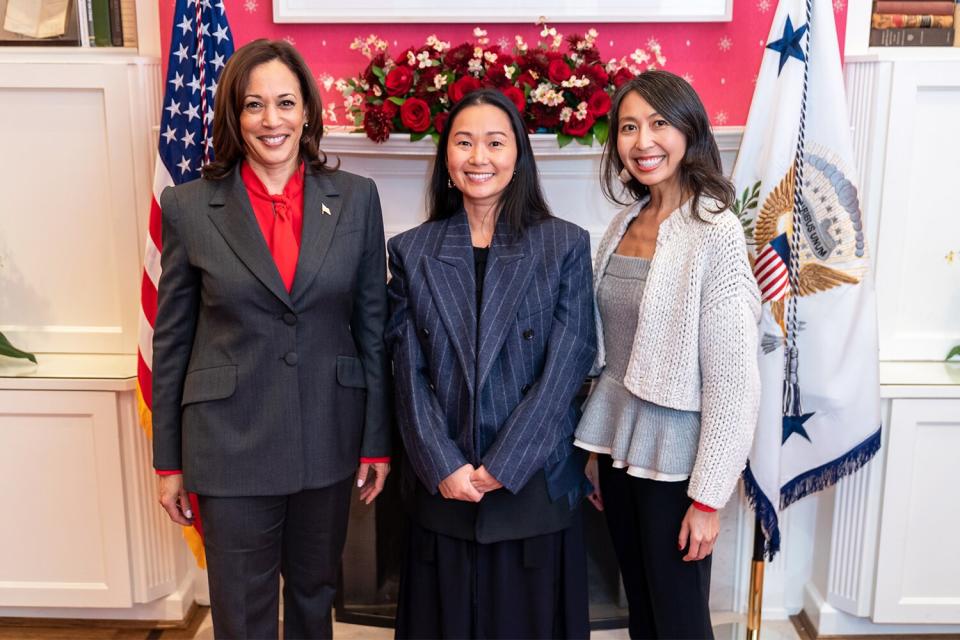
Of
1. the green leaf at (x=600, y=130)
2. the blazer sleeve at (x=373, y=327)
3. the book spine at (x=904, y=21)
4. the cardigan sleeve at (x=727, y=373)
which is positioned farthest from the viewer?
the book spine at (x=904, y=21)

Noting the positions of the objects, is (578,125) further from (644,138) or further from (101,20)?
(101,20)

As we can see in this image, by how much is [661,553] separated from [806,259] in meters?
0.92

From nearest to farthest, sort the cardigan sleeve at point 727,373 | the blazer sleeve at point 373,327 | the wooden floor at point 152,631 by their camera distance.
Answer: the cardigan sleeve at point 727,373 → the blazer sleeve at point 373,327 → the wooden floor at point 152,631

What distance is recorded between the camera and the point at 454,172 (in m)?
1.88

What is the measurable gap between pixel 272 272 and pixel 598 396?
754 mm

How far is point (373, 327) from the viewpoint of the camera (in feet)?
6.36

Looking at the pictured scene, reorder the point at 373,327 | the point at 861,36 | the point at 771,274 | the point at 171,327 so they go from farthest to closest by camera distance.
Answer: the point at 861,36 < the point at 771,274 < the point at 373,327 < the point at 171,327

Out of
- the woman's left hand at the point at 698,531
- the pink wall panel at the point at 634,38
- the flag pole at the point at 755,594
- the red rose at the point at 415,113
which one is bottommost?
the flag pole at the point at 755,594

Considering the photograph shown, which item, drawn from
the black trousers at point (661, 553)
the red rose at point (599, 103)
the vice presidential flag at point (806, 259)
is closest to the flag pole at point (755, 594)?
the vice presidential flag at point (806, 259)

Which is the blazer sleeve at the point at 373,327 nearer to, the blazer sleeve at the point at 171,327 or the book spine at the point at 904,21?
the blazer sleeve at the point at 171,327

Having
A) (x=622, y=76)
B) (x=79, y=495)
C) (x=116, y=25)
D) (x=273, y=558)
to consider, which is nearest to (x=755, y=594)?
(x=273, y=558)

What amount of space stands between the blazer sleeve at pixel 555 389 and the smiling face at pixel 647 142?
201mm

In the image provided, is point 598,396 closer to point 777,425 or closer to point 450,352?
point 450,352

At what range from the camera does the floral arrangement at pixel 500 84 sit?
230 cm
